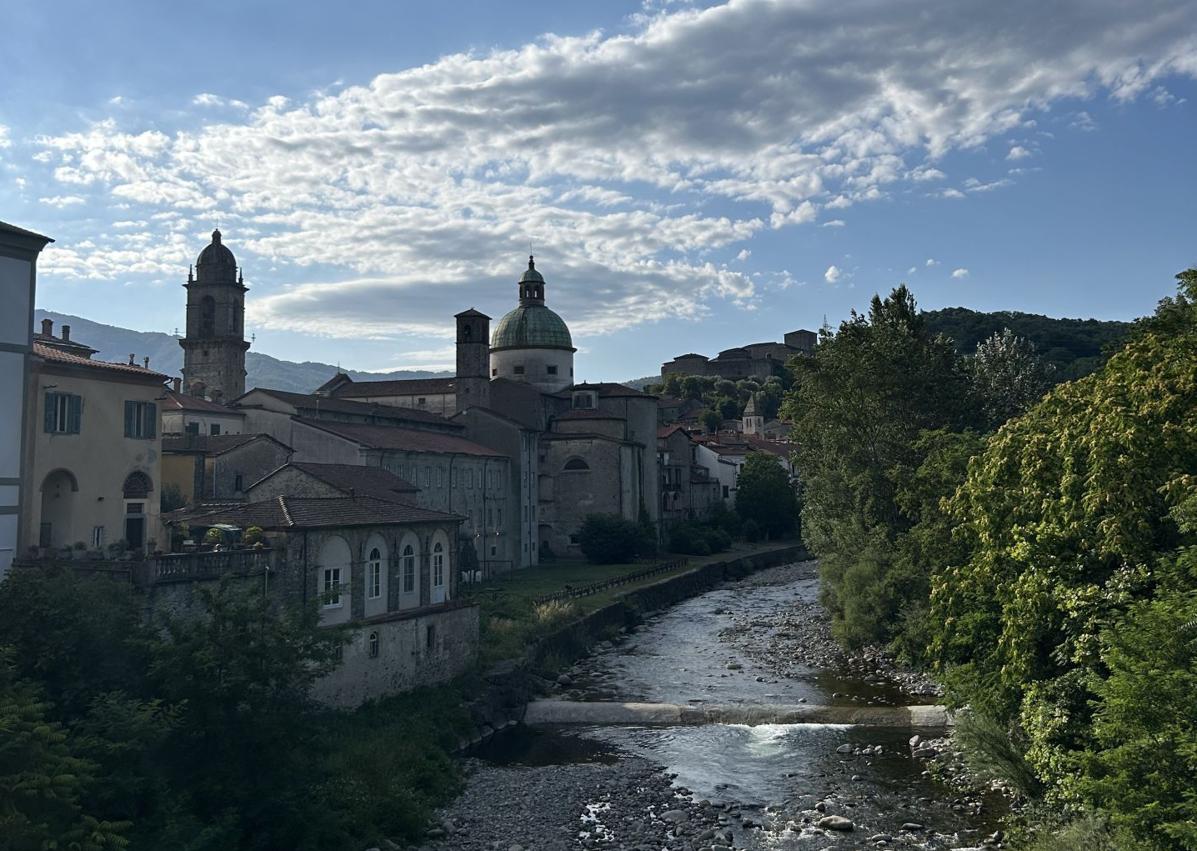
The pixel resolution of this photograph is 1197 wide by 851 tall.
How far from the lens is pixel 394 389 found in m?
78.2

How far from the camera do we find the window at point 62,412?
90.6ft

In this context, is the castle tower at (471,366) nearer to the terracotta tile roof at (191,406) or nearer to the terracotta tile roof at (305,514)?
the terracotta tile roof at (191,406)

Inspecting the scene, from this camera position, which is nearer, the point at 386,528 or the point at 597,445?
the point at 386,528

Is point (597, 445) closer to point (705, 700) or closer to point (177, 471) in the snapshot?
point (177, 471)

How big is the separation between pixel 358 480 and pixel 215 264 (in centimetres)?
4992

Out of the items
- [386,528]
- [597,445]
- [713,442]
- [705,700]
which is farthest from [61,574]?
[713,442]

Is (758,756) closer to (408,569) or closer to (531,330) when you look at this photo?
(408,569)

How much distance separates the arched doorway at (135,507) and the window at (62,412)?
267cm

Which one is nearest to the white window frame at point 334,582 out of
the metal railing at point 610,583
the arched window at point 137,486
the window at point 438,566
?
the window at point 438,566

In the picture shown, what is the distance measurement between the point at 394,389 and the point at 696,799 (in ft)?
188

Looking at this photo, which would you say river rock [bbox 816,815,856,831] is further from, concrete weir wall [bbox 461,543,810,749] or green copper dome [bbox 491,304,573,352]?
green copper dome [bbox 491,304,573,352]

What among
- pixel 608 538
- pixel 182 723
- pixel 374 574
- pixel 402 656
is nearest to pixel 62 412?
pixel 374 574

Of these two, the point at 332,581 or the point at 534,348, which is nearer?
the point at 332,581

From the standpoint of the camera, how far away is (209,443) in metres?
53.2
